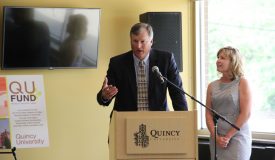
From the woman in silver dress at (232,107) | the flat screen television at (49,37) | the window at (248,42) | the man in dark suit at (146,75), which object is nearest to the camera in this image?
the man in dark suit at (146,75)

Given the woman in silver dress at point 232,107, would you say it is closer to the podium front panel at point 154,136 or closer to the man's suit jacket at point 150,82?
the man's suit jacket at point 150,82

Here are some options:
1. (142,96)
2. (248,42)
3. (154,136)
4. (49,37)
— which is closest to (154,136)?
(154,136)

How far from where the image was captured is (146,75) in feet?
10.5

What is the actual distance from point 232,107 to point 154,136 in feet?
4.39

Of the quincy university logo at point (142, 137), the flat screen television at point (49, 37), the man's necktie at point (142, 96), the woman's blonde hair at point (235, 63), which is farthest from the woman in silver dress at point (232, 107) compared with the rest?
the flat screen television at point (49, 37)

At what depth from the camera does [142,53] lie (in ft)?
10.4

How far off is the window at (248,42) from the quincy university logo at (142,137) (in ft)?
8.09

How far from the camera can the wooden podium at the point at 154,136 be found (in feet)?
8.16

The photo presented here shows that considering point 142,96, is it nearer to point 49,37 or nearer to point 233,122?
point 233,122

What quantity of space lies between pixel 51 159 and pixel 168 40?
1.71 m

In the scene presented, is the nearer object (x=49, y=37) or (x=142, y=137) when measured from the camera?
(x=142, y=137)

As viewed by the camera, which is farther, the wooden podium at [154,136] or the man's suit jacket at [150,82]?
the man's suit jacket at [150,82]

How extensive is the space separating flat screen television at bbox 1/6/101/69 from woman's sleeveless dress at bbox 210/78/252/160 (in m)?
1.46

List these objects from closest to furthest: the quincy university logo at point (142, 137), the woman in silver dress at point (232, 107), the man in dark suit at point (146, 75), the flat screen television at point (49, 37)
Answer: the quincy university logo at point (142, 137) < the man in dark suit at point (146, 75) < the woman in silver dress at point (232, 107) < the flat screen television at point (49, 37)
